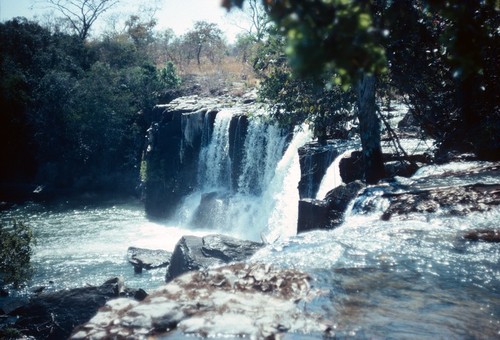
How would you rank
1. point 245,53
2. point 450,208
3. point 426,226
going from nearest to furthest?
1. point 426,226
2. point 450,208
3. point 245,53

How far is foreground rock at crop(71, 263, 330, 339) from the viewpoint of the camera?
3240 millimetres

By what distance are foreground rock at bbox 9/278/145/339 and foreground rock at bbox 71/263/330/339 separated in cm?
589

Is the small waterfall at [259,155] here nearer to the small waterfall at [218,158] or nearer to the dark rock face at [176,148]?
the small waterfall at [218,158]

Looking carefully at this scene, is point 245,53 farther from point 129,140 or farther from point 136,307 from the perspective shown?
point 136,307

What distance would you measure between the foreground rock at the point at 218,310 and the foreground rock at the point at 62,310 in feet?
19.3

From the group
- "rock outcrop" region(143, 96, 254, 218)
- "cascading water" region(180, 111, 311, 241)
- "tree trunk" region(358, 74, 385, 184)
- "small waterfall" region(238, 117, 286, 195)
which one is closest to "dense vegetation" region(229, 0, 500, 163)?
"tree trunk" region(358, 74, 385, 184)

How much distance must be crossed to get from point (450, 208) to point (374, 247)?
6.21 feet

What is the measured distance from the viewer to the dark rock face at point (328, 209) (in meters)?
8.12

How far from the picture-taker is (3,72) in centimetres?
2764

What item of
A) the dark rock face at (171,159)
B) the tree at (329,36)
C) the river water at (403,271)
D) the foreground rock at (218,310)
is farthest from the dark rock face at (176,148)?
the tree at (329,36)

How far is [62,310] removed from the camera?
9547 millimetres

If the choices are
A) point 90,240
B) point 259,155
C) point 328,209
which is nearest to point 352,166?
point 328,209

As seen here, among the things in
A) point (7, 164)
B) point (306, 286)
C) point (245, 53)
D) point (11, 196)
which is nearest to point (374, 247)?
point (306, 286)

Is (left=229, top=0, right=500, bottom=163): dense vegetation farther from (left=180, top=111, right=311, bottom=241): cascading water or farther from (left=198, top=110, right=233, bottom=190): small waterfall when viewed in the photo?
(left=198, top=110, right=233, bottom=190): small waterfall
